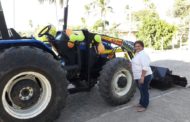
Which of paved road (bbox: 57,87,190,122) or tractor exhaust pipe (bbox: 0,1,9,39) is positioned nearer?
tractor exhaust pipe (bbox: 0,1,9,39)

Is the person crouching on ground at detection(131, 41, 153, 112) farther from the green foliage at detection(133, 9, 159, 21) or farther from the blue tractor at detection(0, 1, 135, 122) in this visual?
the green foliage at detection(133, 9, 159, 21)

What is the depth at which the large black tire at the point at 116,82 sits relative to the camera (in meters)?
5.53

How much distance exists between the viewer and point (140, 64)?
17.9ft

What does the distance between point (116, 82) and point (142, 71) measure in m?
0.65

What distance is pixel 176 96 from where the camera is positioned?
638 centimetres

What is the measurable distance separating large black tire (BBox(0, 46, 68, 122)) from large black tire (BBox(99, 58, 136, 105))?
4.18ft

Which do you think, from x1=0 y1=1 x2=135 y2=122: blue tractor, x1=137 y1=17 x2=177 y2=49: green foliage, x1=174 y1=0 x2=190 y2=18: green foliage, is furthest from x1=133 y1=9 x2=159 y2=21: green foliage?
x1=0 y1=1 x2=135 y2=122: blue tractor

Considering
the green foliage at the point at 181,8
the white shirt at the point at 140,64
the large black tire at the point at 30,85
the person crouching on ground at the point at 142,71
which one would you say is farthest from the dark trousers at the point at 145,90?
the green foliage at the point at 181,8

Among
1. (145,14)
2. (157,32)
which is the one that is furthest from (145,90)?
(145,14)

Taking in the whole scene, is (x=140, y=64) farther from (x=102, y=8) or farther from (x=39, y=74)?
(x=102, y=8)

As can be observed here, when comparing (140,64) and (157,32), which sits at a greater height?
(157,32)

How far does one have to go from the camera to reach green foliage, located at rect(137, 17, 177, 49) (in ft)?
72.4

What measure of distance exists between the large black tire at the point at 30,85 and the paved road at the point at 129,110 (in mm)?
783

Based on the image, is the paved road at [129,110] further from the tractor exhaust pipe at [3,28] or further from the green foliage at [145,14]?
the green foliage at [145,14]
